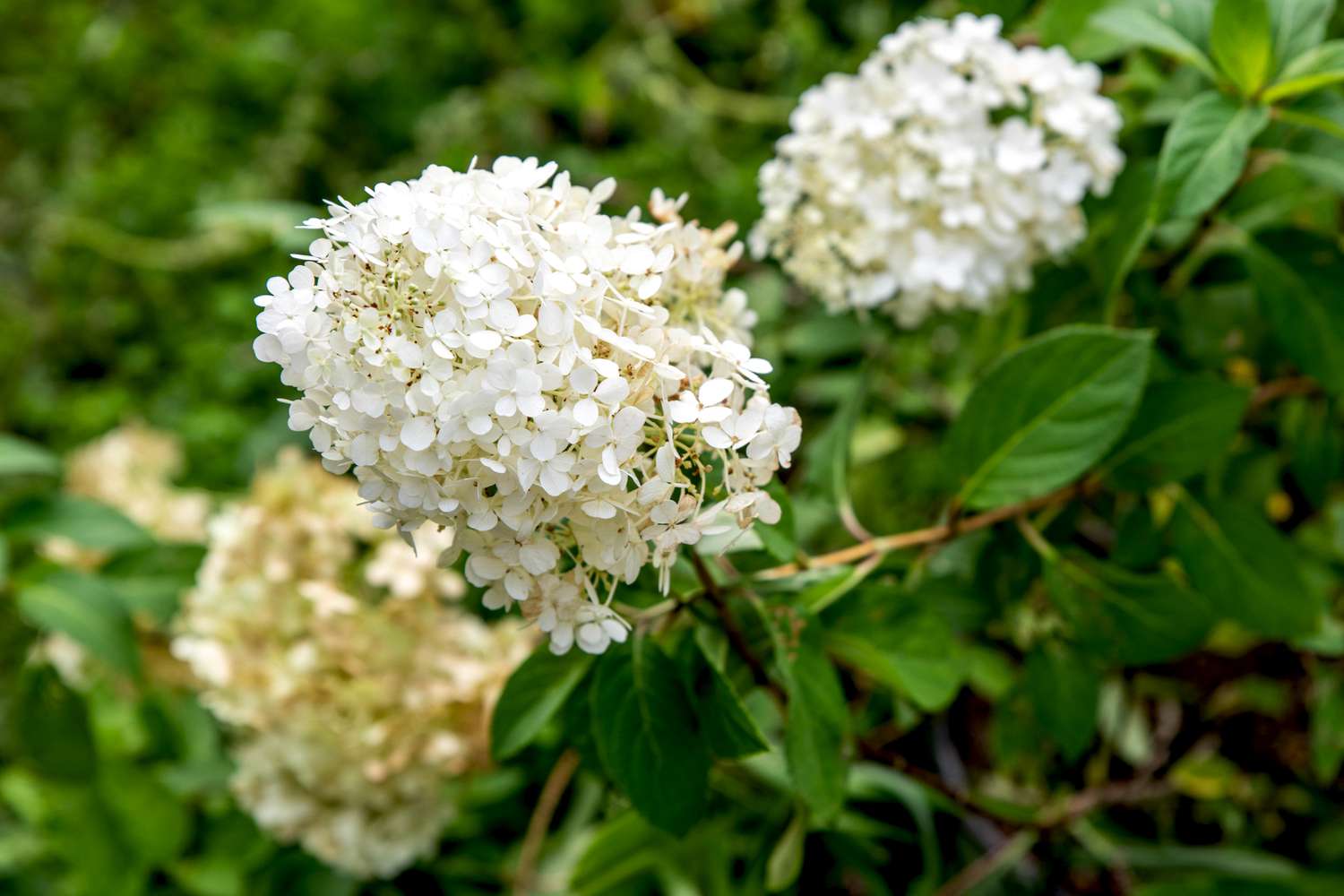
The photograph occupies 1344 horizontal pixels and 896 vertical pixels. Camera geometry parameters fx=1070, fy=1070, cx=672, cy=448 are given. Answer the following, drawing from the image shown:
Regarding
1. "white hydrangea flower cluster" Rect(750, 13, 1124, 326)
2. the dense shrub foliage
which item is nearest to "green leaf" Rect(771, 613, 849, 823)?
the dense shrub foliage

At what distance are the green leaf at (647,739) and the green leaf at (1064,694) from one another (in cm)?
27

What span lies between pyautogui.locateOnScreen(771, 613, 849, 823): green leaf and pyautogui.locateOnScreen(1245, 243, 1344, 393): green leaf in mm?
366

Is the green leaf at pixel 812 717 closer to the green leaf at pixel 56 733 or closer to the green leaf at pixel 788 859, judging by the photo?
the green leaf at pixel 788 859

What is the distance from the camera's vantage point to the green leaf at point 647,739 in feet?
1.63

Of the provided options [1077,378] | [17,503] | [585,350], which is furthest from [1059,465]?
[17,503]

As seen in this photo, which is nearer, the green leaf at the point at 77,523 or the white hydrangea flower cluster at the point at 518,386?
the white hydrangea flower cluster at the point at 518,386

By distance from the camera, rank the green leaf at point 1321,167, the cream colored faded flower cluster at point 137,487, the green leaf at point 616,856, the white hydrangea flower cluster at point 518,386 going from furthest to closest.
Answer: the cream colored faded flower cluster at point 137,487 < the green leaf at point 616,856 < the green leaf at point 1321,167 < the white hydrangea flower cluster at point 518,386

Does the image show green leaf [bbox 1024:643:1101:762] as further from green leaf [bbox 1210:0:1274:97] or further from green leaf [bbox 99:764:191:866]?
green leaf [bbox 99:764:191:866]

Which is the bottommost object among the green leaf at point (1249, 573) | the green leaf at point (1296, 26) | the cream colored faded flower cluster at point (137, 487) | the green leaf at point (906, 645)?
the green leaf at point (1249, 573)

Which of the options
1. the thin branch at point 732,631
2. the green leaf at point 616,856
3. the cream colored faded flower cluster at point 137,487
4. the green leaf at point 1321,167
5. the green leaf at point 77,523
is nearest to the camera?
the thin branch at point 732,631

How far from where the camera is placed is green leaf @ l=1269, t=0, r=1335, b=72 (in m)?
0.59

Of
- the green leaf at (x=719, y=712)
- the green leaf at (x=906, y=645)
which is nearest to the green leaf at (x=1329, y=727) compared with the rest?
the green leaf at (x=906, y=645)

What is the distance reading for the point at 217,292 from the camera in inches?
55.0

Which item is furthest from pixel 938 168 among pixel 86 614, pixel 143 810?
pixel 143 810
